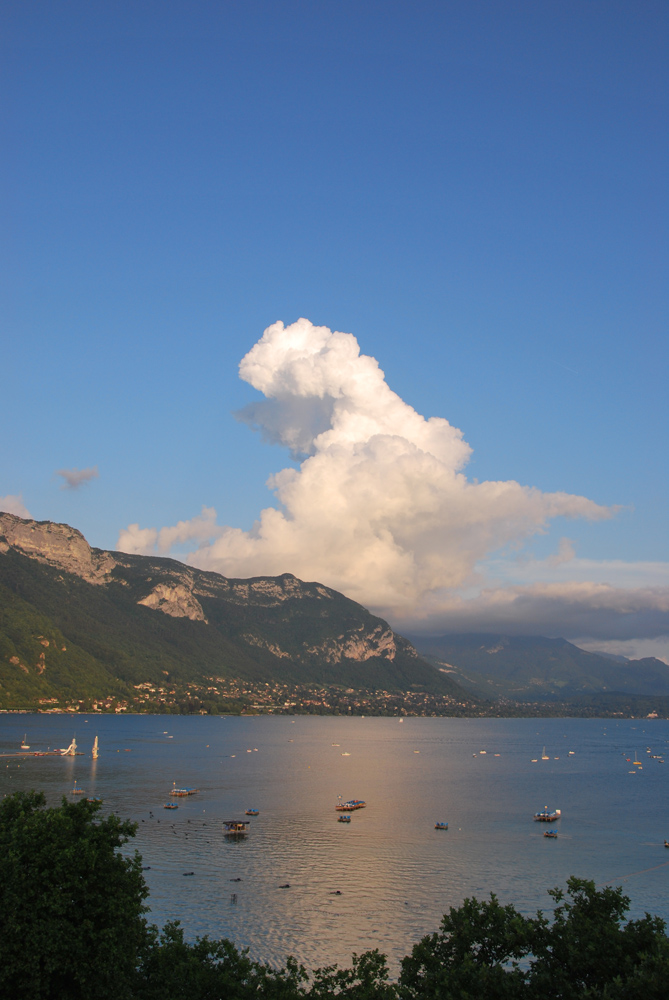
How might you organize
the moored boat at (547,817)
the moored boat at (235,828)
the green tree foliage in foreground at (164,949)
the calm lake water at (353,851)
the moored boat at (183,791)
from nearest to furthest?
the green tree foliage in foreground at (164,949) < the calm lake water at (353,851) < the moored boat at (235,828) < the moored boat at (547,817) < the moored boat at (183,791)

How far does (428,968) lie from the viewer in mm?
39438

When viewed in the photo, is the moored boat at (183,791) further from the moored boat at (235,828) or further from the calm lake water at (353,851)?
the moored boat at (235,828)

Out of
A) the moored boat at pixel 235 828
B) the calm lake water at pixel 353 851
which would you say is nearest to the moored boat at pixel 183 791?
the calm lake water at pixel 353 851

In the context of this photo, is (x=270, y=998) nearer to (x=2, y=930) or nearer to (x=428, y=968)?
(x=428, y=968)

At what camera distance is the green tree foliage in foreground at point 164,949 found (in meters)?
36.9

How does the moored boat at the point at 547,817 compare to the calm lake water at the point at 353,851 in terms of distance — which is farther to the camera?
the moored boat at the point at 547,817

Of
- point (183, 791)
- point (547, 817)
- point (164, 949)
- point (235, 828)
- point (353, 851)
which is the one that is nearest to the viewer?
point (164, 949)


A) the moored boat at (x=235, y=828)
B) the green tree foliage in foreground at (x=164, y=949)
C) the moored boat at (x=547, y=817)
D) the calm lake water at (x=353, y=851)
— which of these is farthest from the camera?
the moored boat at (x=547, y=817)

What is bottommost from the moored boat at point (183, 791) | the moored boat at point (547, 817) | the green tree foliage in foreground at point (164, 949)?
the moored boat at point (183, 791)

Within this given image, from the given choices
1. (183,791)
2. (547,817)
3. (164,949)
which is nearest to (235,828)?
(183,791)

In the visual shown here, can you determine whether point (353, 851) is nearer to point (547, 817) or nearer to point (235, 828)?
point (235, 828)

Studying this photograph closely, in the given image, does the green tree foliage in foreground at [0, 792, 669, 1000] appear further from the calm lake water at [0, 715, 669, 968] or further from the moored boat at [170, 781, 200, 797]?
the moored boat at [170, 781, 200, 797]

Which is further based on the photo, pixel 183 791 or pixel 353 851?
pixel 183 791

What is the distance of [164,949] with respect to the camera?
1763 inches
